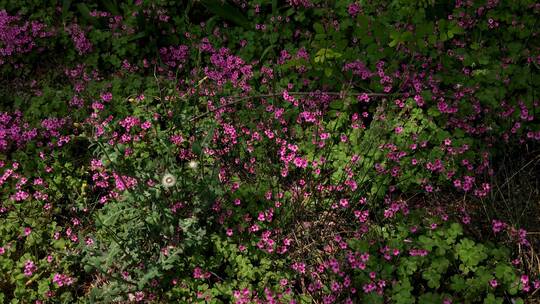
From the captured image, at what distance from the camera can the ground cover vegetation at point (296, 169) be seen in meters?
2.93

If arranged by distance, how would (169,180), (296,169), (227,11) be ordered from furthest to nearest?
1. (227,11)
2. (296,169)
3. (169,180)

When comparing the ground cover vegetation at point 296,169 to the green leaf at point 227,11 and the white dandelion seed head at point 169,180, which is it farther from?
the green leaf at point 227,11

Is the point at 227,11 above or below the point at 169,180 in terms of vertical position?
above

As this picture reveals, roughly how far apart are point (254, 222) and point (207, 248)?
1.15ft

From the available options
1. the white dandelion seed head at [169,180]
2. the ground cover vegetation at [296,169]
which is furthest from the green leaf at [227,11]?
the white dandelion seed head at [169,180]

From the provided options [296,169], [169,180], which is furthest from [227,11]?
[169,180]

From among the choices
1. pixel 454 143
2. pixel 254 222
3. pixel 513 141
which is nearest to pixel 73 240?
pixel 254 222

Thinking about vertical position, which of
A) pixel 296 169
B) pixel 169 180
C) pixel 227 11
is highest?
Answer: pixel 227 11

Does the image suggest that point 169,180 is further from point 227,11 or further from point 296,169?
point 227,11

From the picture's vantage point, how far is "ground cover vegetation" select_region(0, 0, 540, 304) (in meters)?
2.93

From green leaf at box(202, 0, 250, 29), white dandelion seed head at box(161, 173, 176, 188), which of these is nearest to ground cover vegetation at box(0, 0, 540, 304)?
Result: white dandelion seed head at box(161, 173, 176, 188)

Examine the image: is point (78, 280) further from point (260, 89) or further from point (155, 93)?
point (260, 89)

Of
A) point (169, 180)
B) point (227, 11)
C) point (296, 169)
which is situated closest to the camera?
point (169, 180)

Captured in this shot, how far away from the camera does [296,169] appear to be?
3605 mm
